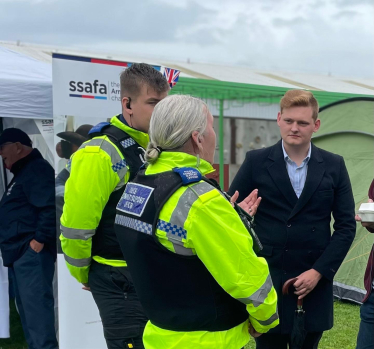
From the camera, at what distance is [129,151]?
271cm

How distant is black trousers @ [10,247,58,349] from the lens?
464cm

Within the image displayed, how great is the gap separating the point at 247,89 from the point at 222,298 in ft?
30.0

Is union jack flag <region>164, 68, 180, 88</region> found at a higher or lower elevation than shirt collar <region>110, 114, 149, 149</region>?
higher

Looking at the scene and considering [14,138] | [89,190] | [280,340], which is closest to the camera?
[89,190]

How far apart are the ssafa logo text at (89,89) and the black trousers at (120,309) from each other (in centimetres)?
196

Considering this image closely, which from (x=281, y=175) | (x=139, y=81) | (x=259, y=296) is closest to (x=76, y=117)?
(x=139, y=81)

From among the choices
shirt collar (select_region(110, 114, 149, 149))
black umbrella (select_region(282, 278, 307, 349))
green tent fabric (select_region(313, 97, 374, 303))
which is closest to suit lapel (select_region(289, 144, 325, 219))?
black umbrella (select_region(282, 278, 307, 349))

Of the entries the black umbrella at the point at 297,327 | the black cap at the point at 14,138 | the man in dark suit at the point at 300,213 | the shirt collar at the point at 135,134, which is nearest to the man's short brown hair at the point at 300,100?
the man in dark suit at the point at 300,213

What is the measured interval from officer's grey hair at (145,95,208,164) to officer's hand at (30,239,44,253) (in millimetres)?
3012

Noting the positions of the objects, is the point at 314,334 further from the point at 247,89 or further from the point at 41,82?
the point at 247,89

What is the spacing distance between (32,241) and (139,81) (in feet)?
7.97

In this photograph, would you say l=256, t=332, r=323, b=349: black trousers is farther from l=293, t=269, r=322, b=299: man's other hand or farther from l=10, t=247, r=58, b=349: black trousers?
l=10, t=247, r=58, b=349: black trousers

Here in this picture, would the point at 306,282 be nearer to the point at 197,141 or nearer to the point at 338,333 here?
the point at 197,141

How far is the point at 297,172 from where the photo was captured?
9.91ft
